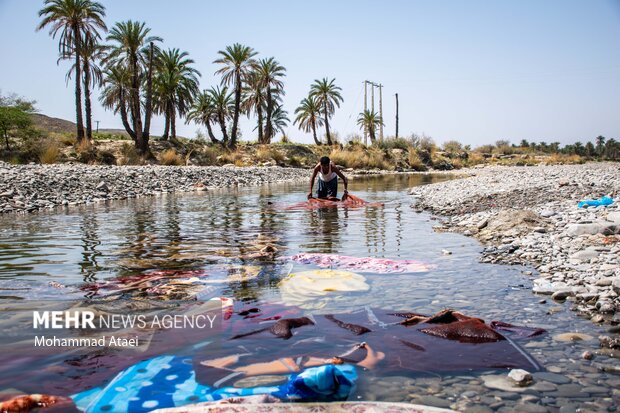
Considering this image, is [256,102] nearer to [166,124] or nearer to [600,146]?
[166,124]

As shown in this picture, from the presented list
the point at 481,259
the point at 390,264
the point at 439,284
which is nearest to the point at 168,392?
the point at 439,284

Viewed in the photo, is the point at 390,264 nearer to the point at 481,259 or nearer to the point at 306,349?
the point at 481,259

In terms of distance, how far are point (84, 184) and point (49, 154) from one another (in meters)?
10.8

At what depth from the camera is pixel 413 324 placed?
4086 millimetres

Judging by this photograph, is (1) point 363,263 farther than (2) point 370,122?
No

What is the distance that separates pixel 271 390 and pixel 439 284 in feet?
10.0

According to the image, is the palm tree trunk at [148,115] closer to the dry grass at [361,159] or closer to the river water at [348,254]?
Result: the dry grass at [361,159]

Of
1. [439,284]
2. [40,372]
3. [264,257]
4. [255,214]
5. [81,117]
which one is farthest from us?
[81,117]

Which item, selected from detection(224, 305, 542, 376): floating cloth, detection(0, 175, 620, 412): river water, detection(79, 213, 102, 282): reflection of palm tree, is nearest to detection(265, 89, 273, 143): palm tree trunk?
detection(0, 175, 620, 412): river water

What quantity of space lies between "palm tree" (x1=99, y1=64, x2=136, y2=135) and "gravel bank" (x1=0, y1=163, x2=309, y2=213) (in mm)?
15577

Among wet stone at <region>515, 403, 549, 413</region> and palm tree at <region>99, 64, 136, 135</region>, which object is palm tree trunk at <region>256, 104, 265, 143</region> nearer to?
palm tree at <region>99, 64, 136, 135</region>

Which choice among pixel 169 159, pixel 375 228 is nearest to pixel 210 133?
pixel 169 159

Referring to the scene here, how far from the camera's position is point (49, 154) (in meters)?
26.5

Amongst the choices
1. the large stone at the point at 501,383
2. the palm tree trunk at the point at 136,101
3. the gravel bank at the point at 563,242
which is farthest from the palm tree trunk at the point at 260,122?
the large stone at the point at 501,383
